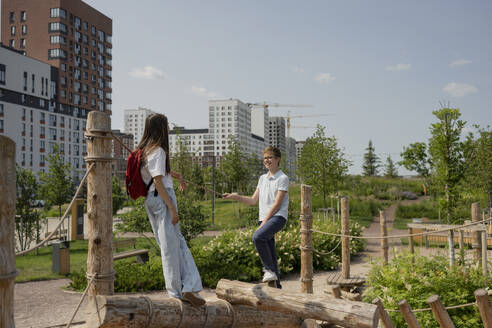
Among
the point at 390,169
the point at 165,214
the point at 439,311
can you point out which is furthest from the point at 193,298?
the point at 390,169

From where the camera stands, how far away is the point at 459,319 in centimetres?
547

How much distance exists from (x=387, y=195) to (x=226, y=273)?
96.3ft

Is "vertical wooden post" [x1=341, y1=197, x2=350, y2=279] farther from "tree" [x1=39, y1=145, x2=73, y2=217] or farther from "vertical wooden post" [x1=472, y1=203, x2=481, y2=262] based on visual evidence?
"tree" [x1=39, y1=145, x2=73, y2=217]

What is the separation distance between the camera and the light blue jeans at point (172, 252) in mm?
3949

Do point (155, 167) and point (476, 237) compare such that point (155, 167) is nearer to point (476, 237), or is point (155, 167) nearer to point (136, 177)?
point (136, 177)

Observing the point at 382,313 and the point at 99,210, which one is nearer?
the point at 99,210

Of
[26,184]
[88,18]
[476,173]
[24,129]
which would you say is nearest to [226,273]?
[26,184]

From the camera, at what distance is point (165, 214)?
13.0 feet

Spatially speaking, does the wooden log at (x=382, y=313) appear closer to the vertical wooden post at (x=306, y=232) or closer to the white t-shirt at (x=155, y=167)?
the vertical wooden post at (x=306, y=232)

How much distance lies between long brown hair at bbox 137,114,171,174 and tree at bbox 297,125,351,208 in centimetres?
1718

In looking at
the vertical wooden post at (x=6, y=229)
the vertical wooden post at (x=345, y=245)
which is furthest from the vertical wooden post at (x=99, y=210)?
Result: the vertical wooden post at (x=345, y=245)

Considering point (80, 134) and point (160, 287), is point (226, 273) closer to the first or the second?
point (160, 287)

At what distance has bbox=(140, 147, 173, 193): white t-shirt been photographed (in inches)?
150

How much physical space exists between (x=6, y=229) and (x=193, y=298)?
2016 millimetres
